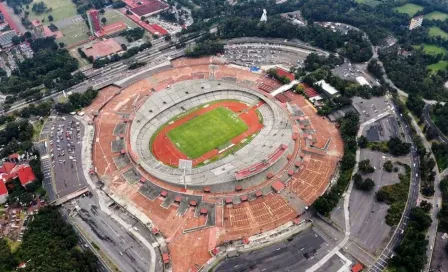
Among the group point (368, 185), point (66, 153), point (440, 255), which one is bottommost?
point (440, 255)

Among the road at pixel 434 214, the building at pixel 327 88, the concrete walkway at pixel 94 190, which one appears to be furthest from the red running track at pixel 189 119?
the road at pixel 434 214

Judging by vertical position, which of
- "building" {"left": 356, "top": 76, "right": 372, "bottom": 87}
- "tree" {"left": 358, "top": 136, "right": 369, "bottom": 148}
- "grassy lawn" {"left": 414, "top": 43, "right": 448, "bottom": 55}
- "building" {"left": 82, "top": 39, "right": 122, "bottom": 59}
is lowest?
"tree" {"left": 358, "top": 136, "right": 369, "bottom": 148}

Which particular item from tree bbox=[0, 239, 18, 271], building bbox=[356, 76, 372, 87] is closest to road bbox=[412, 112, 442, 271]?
building bbox=[356, 76, 372, 87]

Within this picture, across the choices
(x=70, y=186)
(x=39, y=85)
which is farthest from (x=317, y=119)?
(x=39, y=85)

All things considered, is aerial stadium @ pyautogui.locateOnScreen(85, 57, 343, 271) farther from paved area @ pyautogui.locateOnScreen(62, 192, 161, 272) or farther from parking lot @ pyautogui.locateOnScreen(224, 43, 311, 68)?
parking lot @ pyautogui.locateOnScreen(224, 43, 311, 68)

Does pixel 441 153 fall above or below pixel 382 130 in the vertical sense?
below

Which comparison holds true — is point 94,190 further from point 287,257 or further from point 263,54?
point 263,54

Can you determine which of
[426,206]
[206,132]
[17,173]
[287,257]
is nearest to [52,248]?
[17,173]
